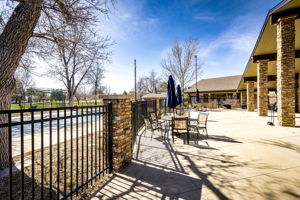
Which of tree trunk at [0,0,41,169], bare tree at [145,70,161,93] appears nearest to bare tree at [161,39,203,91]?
tree trunk at [0,0,41,169]

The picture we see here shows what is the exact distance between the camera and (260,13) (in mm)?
7605

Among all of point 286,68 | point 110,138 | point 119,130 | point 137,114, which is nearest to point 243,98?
point 286,68

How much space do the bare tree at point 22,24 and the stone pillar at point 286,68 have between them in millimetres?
7635

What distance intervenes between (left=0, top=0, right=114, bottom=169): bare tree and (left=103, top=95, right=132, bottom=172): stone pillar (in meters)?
2.12

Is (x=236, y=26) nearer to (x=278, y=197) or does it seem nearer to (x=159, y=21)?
(x=159, y=21)

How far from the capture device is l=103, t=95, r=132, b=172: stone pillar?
303cm

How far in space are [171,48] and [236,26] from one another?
1217cm

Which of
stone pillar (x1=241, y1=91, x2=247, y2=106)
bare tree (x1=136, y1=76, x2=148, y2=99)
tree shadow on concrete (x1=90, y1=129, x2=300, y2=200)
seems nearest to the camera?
tree shadow on concrete (x1=90, y1=129, x2=300, y2=200)

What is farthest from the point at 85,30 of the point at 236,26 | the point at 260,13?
the point at 236,26

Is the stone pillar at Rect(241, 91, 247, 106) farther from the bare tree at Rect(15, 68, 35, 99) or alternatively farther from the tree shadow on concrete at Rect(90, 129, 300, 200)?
the bare tree at Rect(15, 68, 35, 99)

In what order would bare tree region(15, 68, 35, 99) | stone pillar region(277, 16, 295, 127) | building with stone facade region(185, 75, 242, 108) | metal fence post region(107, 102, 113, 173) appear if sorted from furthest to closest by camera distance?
1. building with stone facade region(185, 75, 242, 108)
2. bare tree region(15, 68, 35, 99)
3. stone pillar region(277, 16, 295, 127)
4. metal fence post region(107, 102, 113, 173)

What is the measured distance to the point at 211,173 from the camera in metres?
2.87

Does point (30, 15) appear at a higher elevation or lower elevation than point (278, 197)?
higher

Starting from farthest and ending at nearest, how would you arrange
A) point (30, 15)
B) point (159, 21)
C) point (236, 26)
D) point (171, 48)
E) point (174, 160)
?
point (171, 48)
point (236, 26)
point (159, 21)
point (174, 160)
point (30, 15)
